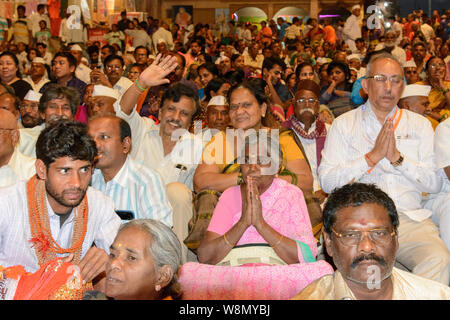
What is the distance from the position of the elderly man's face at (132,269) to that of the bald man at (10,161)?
1.21 metres

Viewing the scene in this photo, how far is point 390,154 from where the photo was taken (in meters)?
3.35

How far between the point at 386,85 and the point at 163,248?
192 cm

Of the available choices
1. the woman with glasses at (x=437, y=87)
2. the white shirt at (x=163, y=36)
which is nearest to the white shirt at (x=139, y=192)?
the woman with glasses at (x=437, y=87)

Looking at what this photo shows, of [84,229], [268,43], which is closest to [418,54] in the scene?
[268,43]

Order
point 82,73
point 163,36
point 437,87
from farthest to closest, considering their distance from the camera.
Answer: point 163,36 → point 82,73 → point 437,87

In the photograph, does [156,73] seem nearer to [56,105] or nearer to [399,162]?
[56,105]

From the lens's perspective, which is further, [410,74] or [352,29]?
[352,29]

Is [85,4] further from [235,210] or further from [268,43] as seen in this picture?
[235,210]

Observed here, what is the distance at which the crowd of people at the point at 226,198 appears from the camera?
7.42ft

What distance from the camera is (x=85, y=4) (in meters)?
15.5

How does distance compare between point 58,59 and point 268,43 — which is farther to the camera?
point 268,43

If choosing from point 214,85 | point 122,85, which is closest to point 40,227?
point 214,85

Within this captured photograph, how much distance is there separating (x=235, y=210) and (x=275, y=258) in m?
0.33

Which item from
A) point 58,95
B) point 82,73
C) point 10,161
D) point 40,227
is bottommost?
point 40,227
